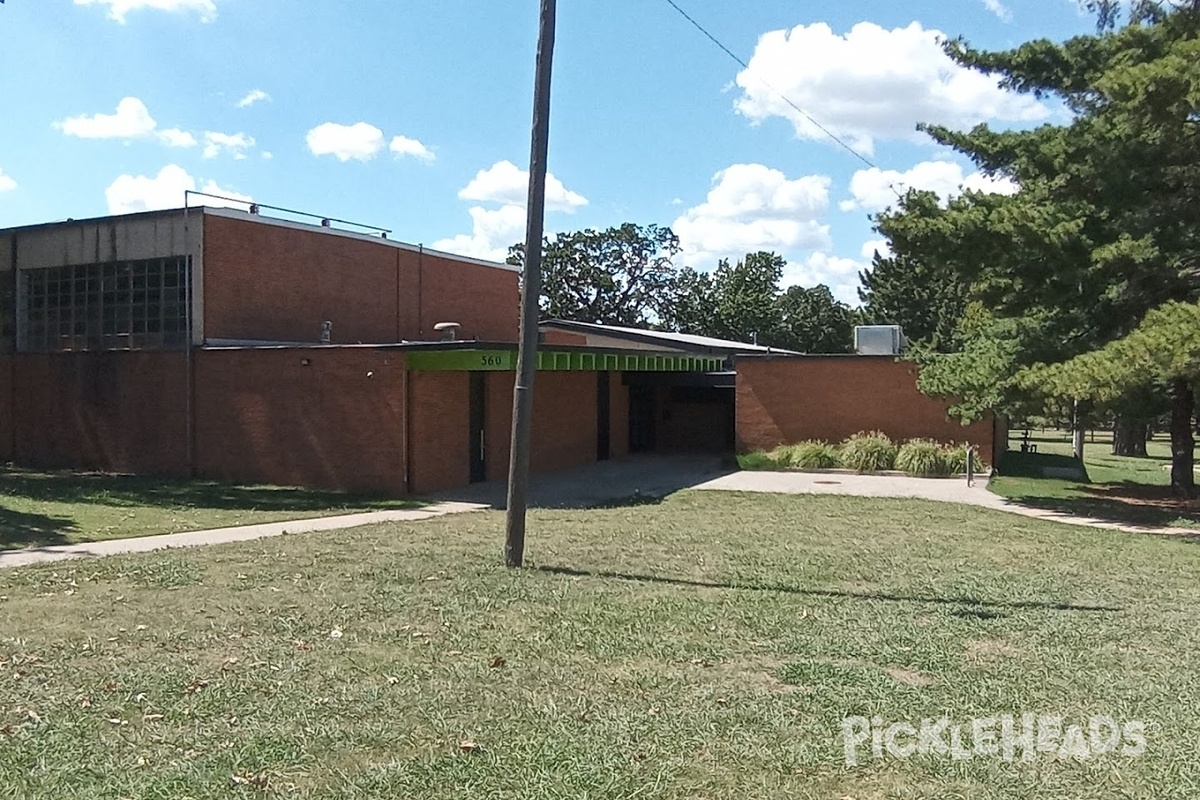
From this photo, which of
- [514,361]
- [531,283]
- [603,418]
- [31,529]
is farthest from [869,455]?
[31,529]

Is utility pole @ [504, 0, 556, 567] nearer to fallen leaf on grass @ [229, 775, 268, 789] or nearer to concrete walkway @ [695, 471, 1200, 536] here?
fallen leaf on grass @ [229, 775, 268, 789]

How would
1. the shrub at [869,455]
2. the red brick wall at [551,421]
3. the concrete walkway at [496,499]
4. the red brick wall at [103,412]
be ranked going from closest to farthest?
1. the concrete walkway at [496,499]
2. the red brick wall at [551,421]
3. the red brick wall at [103,412]
4. the shrub at [869,455]

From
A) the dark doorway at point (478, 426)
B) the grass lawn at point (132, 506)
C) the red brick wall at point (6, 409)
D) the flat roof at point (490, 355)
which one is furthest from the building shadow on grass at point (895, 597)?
the red brick wall at point (6, 409)

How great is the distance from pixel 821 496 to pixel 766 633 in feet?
39.2

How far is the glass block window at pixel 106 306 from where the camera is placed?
73.8 ft

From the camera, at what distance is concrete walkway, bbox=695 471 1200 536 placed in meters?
16.8

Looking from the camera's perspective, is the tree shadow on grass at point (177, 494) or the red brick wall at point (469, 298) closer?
the tree shadow on grass at point (177, 494)

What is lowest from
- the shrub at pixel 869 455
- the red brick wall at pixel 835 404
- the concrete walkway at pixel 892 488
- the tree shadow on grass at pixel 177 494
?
the tree shadow on grass at pixel 177 494

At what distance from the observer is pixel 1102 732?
5293 mm

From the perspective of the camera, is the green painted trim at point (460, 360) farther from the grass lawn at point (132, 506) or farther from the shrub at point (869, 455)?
the shrub at point (869, 455)

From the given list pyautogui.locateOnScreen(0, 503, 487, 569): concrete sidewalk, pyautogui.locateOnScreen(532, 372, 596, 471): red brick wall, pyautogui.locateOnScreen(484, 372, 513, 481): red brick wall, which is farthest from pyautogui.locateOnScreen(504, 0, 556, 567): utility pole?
pyautogui.locateOnScreen(532, 372, 596, 471): red brick wall

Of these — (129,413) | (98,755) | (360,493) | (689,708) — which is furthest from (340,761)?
(129,413)

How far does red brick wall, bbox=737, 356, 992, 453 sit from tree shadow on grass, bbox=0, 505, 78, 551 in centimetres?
1654

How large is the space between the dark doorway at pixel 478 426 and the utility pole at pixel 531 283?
10428mm
